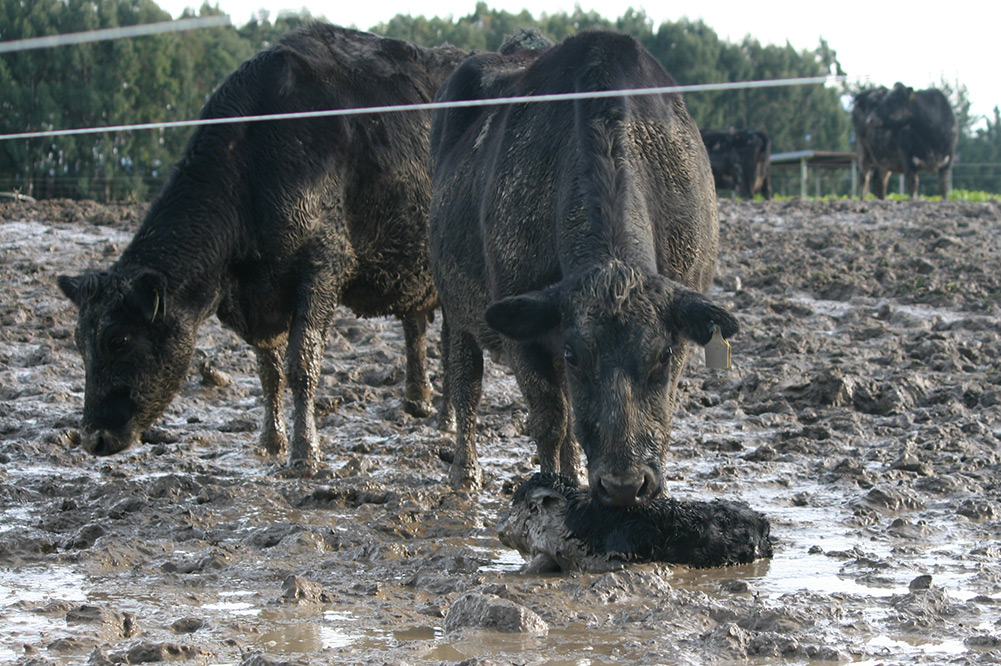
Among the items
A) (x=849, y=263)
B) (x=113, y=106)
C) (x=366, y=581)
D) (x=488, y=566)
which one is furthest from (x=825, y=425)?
(x=113, y=106)

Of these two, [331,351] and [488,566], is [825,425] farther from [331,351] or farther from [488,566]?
[331,351]

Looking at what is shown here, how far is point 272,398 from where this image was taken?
775 centimetres

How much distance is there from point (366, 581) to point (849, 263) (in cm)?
889

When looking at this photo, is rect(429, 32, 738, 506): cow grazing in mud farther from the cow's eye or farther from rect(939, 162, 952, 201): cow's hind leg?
rect(939, 162, 952, 201): cow's hind leg

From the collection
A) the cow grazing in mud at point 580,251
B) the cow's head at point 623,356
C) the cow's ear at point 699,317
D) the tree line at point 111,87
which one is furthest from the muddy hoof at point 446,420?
the tree line at point 111,87

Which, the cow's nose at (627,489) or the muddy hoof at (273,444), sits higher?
the cow's nose at (627,489)

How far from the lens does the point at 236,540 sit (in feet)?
17.2

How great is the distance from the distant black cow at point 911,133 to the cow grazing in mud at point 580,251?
716 inches

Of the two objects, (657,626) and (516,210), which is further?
(516,210)

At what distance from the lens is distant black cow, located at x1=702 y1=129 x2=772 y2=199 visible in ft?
114

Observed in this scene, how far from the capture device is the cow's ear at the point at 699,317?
14.7 ft

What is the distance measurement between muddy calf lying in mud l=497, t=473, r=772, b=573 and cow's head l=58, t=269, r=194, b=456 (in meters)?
3.01

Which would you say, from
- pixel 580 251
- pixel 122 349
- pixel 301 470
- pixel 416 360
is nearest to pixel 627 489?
pixel 580 251

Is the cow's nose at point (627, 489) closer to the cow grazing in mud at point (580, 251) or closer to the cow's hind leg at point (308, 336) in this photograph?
the cow grazing in mud at point (580, 251)
